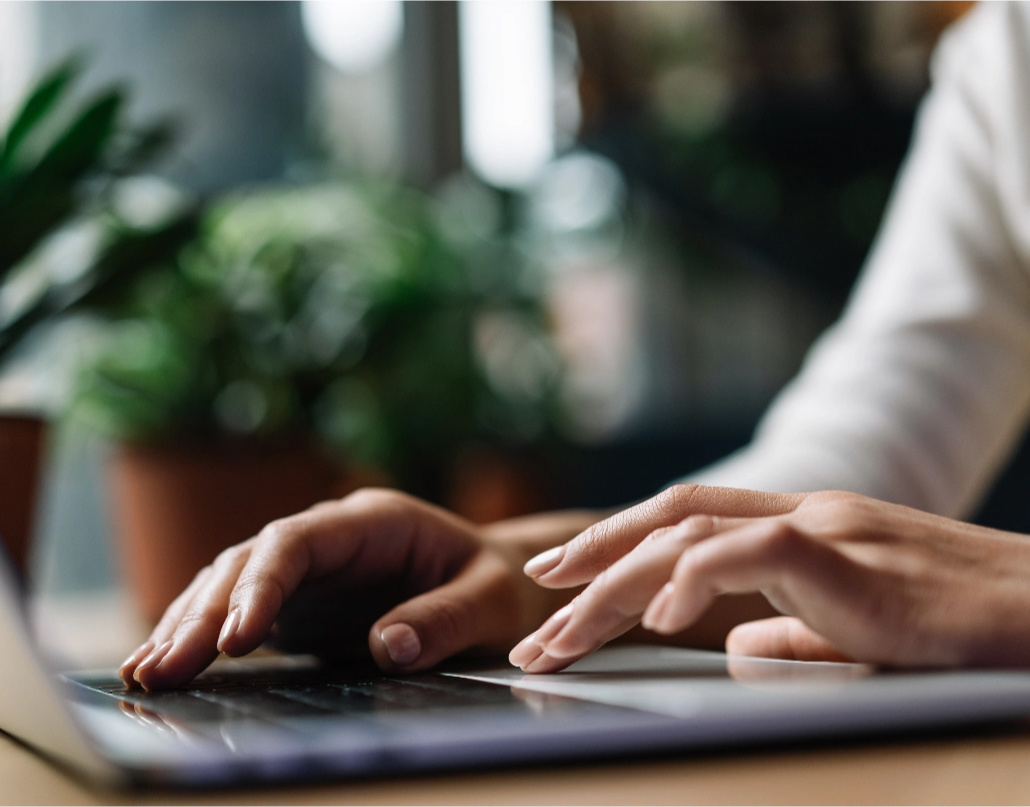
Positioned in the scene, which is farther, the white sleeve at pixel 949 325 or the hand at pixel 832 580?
the white sleeve at pixel 949 325

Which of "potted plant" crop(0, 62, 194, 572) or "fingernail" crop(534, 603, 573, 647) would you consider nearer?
"fingernail" crop(534, 603, 573, 647)

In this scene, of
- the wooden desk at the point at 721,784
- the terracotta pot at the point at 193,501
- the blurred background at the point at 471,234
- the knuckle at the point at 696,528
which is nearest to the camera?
the wooden desk at the point at 721,784

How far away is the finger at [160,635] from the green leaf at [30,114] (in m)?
0.58

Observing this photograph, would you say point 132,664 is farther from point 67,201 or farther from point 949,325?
point 949,325

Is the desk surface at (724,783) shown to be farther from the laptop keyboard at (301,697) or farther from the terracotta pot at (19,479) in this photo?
the terracotta pot at (19,479)

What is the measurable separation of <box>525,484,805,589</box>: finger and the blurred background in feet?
2.40

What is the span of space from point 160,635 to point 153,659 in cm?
4

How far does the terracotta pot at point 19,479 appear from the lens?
84 cm

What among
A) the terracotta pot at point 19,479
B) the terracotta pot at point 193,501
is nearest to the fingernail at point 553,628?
the terracotta pot at point 19,479

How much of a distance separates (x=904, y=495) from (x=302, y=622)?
1.83ft

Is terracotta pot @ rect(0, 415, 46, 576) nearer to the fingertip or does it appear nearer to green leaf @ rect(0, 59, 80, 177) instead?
green leaf @ rect(0, 59, 80, 177)

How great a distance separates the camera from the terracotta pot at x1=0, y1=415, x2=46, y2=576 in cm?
84

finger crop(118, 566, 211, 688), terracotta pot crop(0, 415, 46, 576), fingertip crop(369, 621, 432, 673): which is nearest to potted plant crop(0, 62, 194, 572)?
terracotta pot crop(0, 415, 46, 576)

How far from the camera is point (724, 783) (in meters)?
0.24
